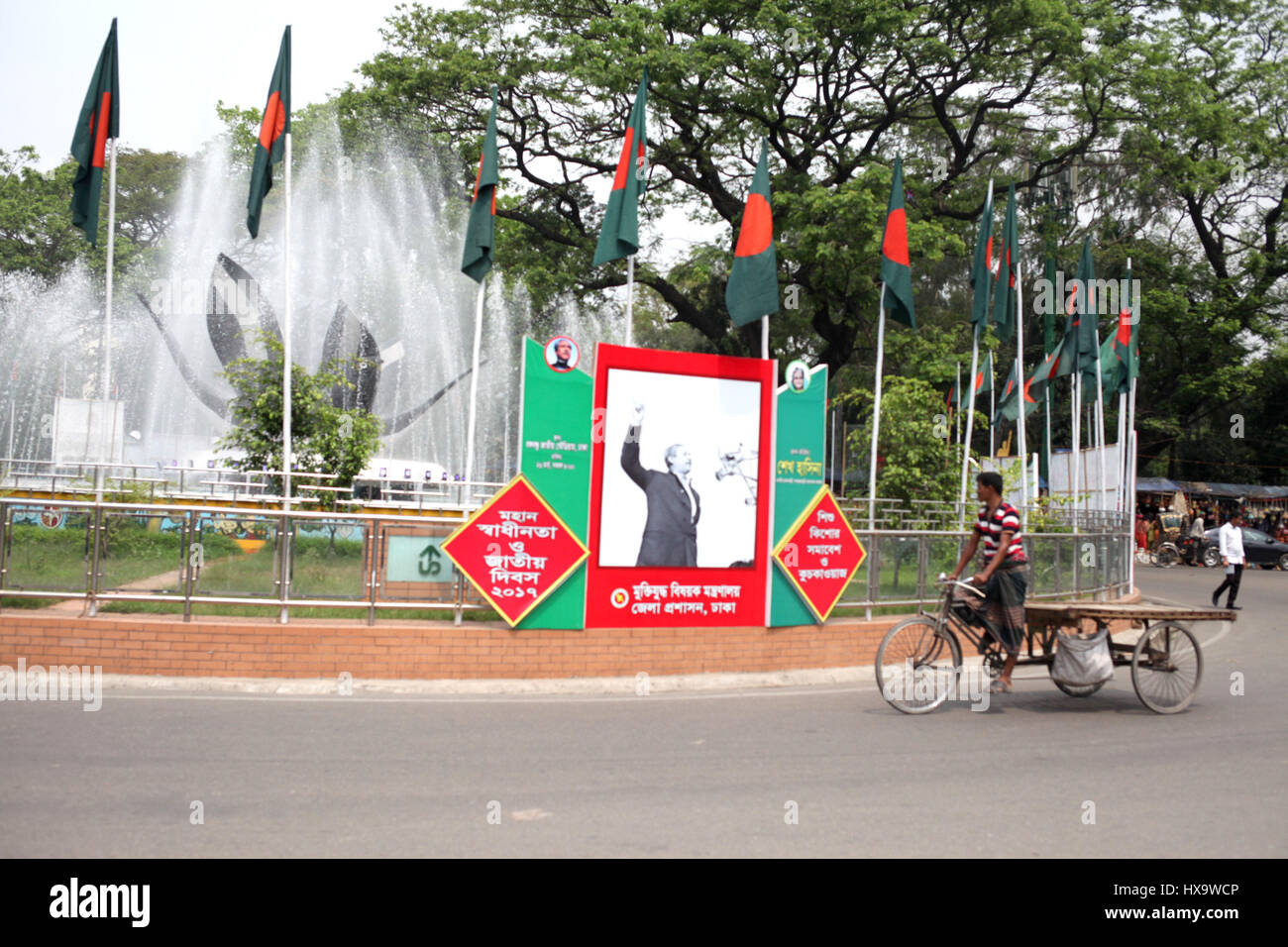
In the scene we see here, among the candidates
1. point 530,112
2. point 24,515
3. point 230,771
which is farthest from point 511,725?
point 530,112

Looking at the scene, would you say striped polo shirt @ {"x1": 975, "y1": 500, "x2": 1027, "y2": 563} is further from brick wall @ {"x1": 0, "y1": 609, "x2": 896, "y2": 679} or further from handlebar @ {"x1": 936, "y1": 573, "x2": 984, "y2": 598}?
brick wall @ {"x1": 0, "y1": 609, "x2": 896, "y2": 679}

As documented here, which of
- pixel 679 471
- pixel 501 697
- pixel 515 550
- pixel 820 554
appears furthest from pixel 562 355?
pixel 820 554

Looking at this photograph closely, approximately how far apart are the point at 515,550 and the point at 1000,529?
444 centimetres

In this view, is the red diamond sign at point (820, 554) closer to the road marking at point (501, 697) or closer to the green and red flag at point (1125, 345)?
the road marking at point (501, 697)

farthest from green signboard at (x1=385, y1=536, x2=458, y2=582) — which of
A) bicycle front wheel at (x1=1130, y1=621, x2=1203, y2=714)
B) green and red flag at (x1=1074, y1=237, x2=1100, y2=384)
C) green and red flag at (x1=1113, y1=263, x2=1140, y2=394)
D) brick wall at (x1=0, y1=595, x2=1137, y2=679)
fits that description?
green and red flag at (x1=1113, y1=263, x2=1140, y2=394)

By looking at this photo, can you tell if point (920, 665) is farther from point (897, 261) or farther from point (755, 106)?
point (755, 106)

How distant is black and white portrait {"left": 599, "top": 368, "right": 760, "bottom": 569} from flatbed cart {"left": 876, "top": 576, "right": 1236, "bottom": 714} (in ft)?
8.49

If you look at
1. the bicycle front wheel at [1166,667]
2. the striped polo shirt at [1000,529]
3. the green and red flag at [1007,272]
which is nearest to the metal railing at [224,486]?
the striped polo shirt at [1000,529]

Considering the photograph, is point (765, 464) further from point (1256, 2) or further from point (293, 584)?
point (1256, 2)

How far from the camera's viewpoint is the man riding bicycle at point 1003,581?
8.97 m

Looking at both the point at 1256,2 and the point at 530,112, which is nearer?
the point at 530,112

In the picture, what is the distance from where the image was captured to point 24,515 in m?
9.69

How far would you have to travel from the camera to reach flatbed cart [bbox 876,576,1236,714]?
29.0 feet
